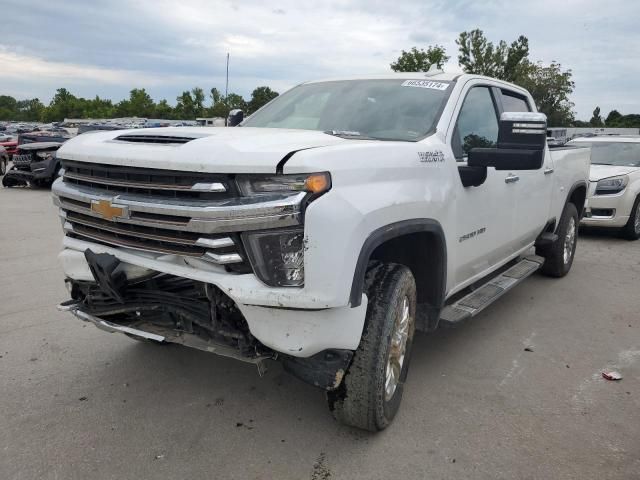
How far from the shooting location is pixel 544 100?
151 feet

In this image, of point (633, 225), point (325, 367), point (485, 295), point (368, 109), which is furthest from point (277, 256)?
point (633, 225)

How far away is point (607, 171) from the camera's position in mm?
9141

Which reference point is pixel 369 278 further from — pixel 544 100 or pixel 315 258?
pixel 544 100

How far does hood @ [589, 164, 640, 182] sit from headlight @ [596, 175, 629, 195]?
0.28 ft

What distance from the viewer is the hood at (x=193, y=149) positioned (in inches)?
93.7

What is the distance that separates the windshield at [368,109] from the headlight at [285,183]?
94 centimetres

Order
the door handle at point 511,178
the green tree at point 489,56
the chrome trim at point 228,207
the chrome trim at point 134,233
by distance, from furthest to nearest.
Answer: the green tree at point 489,56
the door handle at point 511,178
the chrome trim at point 134,233
the chrome trim at point 228,207

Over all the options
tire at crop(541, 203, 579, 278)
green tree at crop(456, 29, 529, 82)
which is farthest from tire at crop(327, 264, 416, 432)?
green tree at crop(456, 29, 529, 82)

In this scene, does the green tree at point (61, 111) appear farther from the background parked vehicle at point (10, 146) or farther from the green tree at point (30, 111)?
the background parked vehicle at point (10, 146)

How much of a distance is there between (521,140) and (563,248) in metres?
3.52

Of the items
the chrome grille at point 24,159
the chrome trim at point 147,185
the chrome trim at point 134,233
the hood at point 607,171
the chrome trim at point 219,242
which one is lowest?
the chrome grille at point 24,159

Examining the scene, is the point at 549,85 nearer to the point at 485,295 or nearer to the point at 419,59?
the point at 419,59

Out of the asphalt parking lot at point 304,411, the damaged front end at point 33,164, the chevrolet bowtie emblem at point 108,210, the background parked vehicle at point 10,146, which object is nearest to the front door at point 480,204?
the asphalt parking lot at point 304,411

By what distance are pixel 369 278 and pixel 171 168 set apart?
1118 millimetres
